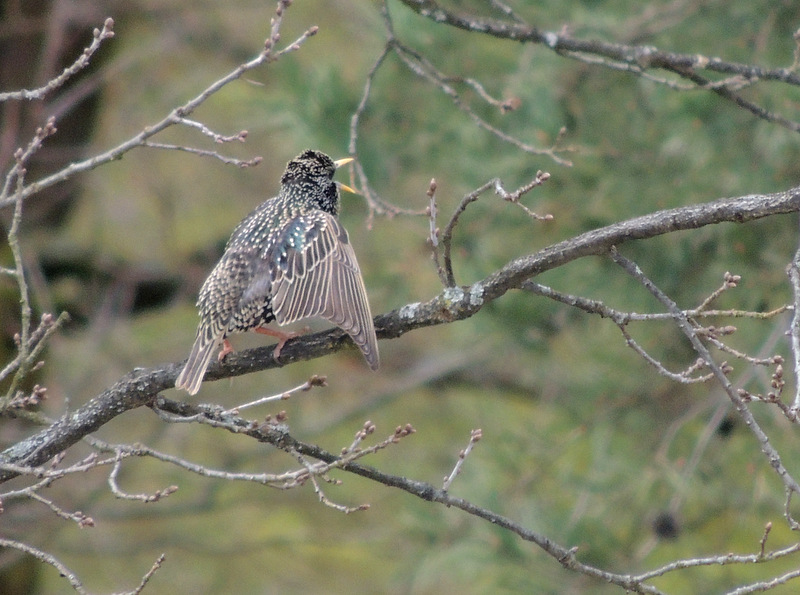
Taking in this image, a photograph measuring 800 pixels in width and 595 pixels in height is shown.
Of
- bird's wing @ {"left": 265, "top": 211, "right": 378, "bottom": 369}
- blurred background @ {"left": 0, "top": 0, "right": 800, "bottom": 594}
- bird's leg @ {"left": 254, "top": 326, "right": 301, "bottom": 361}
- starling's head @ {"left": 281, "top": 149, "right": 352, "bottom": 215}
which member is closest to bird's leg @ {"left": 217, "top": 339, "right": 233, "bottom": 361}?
bird's leg @ {"left": 254, "top": 326, "right": 301, "bottom": 361}

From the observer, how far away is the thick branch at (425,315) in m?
2.71

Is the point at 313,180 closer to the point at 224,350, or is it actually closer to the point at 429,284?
the point at 224,350

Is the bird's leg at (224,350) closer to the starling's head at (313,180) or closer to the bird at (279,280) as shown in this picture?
the bird at (279,280)

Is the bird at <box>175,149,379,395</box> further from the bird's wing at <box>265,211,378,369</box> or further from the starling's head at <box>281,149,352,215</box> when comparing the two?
the starling's head at <box>281,149,352,215</box>

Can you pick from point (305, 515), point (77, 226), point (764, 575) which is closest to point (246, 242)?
point (764, 575)

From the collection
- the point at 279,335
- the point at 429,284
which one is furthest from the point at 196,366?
the point at 429,284

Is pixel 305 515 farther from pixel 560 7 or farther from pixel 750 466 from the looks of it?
pixel 560 7

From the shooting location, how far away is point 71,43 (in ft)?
23.5

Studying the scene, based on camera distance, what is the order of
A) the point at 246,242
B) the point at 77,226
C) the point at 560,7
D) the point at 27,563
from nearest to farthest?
the point at 246,242, the point at 560,7, the point at 27,563, the point at 77,226

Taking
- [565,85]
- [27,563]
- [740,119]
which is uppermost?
[565,85]

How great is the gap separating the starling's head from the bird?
41 cm

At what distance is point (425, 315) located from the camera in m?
3.09

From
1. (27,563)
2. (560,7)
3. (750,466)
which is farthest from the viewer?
(27,563)

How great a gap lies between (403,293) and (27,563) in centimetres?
369
